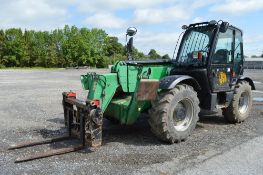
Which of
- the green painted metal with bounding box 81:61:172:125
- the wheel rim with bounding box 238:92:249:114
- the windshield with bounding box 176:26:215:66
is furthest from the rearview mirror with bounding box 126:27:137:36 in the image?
the wheel rim with bounding box 238:92:249:114

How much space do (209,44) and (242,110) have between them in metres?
2.43

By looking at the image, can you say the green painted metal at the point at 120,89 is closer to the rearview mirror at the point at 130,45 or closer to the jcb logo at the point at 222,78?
the rearview mirror at the point at 130,45

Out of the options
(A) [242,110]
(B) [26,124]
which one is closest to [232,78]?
(A) [242,110]

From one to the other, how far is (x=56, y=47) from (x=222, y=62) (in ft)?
263

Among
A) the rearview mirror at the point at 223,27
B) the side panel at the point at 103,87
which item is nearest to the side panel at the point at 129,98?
the side panel at the point at 103,87

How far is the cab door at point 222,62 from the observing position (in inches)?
332

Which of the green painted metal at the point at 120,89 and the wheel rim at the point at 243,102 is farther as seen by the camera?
the wheel rim at the point at 243,102

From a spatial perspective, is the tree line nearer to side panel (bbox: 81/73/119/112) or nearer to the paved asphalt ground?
the paved asphalt ground

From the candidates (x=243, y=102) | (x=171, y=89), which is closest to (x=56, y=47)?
(x=243, y=102)

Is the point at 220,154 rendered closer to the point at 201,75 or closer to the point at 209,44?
the point at 201,75

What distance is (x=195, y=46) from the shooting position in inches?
345

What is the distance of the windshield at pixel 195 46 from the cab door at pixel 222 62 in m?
0.25

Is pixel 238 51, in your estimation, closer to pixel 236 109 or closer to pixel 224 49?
pixel 224 49

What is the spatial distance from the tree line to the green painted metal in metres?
71.1
